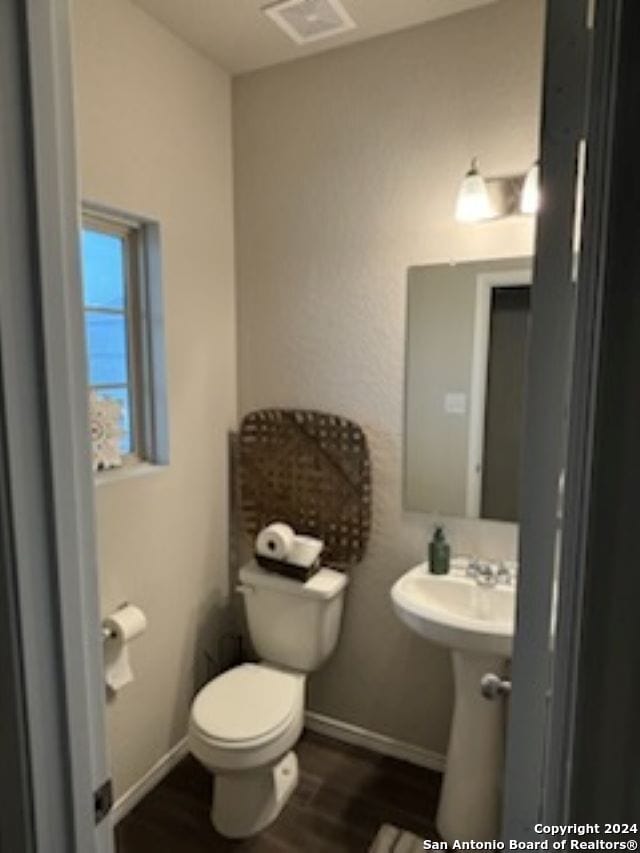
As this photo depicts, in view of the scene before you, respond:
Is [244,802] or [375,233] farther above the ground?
[375,233]

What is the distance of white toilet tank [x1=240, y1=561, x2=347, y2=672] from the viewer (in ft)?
6.65

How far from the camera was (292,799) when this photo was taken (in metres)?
1.95

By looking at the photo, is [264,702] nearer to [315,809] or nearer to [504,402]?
[315,809]

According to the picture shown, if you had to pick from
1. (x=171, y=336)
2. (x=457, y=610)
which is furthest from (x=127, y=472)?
(x=457, y=610)

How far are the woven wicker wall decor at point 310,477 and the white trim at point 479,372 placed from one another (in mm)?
390

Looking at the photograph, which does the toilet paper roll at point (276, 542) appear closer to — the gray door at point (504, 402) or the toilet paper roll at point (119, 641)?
the toilet paper roll at point (119, 641)

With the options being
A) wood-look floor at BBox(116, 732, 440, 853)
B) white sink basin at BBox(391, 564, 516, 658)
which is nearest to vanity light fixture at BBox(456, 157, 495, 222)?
white sink basin at BBox(391, 564, 516, 658)

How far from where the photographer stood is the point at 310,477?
85.3 inches

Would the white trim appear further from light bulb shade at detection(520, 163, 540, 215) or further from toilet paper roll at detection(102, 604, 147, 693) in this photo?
toilet paper roll at detection(102, 604, 147, 693)

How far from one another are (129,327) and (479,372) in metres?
1.28

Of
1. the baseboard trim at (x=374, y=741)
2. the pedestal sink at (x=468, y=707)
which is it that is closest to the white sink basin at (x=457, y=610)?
the pedestal sink at (x=468, y=707)

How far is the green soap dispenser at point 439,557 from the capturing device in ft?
6.17

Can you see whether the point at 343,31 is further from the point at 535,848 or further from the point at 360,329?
the point at 535,848

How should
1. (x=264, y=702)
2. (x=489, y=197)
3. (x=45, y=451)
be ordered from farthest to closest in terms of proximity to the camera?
(x=264, y=702) < (x=489, y=197) < (x=45, y=451)
